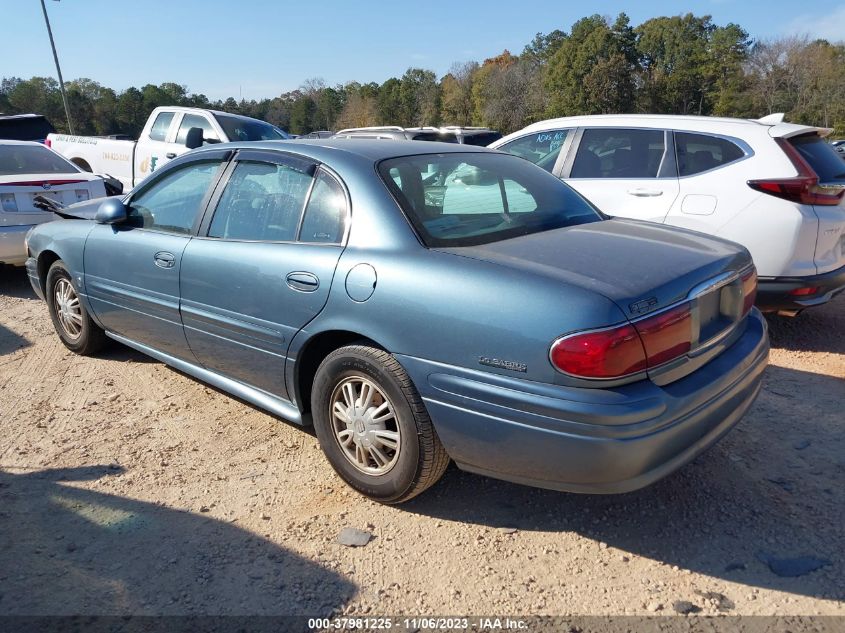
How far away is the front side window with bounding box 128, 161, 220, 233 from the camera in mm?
3708

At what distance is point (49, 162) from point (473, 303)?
7315 millimetres

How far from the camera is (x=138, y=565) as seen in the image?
253cm

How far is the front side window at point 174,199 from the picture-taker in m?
3.71

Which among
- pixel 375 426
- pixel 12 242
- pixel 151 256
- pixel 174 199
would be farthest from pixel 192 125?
pixel 375 426

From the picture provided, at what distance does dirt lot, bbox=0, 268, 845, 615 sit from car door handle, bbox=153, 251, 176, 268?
916mm

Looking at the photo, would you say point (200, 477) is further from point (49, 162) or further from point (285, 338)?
point (49, 162)

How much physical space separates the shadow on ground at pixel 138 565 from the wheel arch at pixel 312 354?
68 centimetres

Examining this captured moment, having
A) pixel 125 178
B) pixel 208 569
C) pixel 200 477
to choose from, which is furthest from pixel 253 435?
pixel 125 178

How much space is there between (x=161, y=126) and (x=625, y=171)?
854 cm

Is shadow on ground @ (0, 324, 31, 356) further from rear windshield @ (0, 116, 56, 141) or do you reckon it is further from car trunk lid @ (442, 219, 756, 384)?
rear windshield @ (0, 116, 56, 141)

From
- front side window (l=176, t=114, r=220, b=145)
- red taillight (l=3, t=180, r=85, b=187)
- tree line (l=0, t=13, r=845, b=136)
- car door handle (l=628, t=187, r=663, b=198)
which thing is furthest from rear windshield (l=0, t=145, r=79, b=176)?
tree line (l=0, t=13, r=845, b=136)

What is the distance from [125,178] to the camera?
11438mm

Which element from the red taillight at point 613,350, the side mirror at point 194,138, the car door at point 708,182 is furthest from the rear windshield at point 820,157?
the side mirror at point 194,138

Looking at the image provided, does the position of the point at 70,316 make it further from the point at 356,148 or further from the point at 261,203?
the point at 356,148
